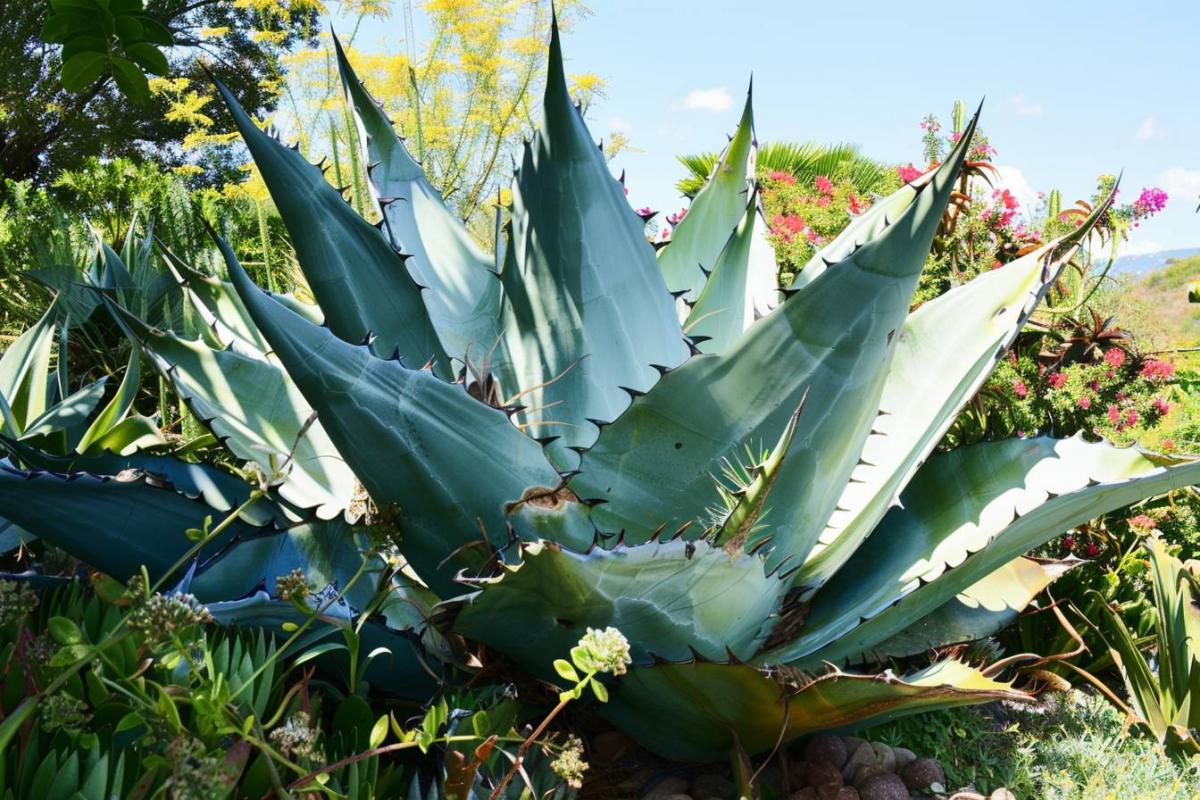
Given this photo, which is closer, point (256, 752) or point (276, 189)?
point (256, 752)

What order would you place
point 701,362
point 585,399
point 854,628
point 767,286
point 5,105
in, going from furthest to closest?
point 5,105
point 767,286
point 585,399
point 854,628
point 701,362

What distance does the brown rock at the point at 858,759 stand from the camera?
A: 153 centimetres

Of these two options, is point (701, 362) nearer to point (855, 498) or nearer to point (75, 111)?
point (855, 498)

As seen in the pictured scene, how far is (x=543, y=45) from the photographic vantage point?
10.4 m

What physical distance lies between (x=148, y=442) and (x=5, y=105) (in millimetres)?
15554

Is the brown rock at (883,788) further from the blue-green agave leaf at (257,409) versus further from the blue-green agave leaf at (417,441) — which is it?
the blue-green agave leaf at (257,409)

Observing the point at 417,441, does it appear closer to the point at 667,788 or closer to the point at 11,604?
the point at 11,604

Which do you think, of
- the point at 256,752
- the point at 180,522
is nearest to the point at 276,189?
the point at 180,522

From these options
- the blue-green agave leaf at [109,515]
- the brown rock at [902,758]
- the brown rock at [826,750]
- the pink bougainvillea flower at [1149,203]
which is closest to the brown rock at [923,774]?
the brown rock at [902,758]

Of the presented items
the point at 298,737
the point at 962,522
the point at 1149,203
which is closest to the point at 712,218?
the point at 962,522

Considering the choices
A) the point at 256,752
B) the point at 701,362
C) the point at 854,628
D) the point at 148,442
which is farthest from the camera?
the point at 148,442

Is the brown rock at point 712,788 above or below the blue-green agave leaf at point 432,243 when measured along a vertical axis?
below

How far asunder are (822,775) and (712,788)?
17 cm

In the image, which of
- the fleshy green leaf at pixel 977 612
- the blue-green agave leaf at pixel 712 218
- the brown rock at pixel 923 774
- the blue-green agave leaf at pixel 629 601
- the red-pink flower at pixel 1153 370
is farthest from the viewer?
the red-pink flower at pixel 1153 370
